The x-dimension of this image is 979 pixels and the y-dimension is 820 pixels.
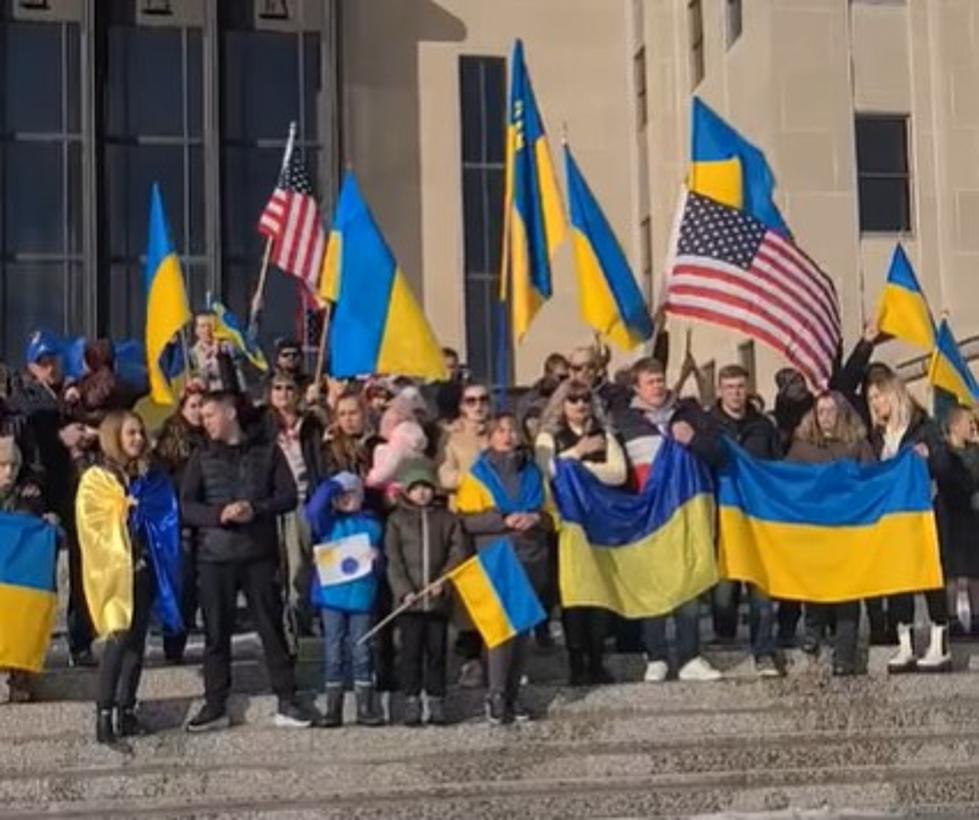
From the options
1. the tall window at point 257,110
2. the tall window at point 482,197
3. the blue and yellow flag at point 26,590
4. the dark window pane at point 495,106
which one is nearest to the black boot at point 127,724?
the blue and yellow flag at point 26,590

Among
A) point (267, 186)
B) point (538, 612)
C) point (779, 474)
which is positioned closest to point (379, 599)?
point (538, 612)

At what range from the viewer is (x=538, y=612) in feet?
32.1

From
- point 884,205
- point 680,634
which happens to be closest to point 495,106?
point 884,205

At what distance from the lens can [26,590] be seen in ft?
31.9

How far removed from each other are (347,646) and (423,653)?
43cm

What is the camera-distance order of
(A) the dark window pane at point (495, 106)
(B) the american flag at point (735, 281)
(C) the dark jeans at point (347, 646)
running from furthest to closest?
(A) the dark window pane at point (495, 106) → (B) the american flag at point (735, 281) → (C) the dark jeans at point (347, 646)

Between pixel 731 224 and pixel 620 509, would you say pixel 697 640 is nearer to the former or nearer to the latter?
pixel 620 509

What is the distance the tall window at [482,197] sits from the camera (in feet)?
87.5

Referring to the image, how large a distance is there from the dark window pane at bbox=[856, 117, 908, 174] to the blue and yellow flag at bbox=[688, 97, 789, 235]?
1273cm

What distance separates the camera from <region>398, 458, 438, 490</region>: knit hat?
32.3ft

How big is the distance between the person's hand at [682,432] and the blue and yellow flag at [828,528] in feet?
1.25

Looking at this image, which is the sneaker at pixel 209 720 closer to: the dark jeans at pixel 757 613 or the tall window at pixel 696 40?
the dark jeans at pixel 757 613

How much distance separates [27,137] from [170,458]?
16.3 metres

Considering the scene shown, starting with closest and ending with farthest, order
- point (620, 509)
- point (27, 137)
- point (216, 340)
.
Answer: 1. point (620, 509)
2. point (216, 340)
3. point (27, 137)
